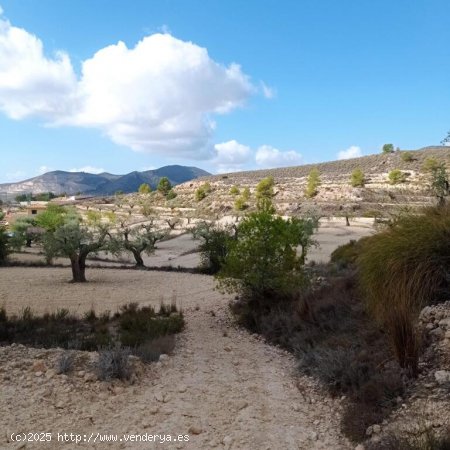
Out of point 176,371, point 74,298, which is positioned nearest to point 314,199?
point 74,298

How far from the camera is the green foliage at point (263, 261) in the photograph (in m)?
11.9

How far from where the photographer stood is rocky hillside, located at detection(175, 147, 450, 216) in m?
62.3

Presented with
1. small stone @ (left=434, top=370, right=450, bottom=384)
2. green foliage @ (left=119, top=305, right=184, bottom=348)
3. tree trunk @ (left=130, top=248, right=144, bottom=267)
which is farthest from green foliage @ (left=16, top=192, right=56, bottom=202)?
small stone @ (left=434, top=370, right=450, bottom=384)

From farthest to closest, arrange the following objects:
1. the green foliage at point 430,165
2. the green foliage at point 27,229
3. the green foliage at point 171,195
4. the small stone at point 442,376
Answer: the green foliage at point 171,195 → the green foliage at point 27,229 → the green foliage at point 430,165 → the small stone at point 442,376

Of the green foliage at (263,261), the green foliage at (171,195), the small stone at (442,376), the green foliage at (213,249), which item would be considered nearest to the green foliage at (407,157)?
the green foliage at (171,195)

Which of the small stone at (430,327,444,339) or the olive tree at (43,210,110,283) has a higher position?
the olive tree at (43,210,110,283)

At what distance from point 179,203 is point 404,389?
89.1 m

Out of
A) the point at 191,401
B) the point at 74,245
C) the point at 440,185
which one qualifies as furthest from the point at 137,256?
the point at 191,401

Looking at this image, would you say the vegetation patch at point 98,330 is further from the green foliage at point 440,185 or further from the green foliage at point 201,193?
the green foliage at point 201,193

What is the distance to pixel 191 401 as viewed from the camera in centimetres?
589

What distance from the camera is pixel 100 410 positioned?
5.40 meters

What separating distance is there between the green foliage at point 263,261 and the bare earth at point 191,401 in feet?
9.41

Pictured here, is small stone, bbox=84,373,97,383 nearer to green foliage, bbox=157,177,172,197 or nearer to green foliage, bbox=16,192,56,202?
green foliage, bbox=157,177,172,197

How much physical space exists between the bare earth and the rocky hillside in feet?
150
